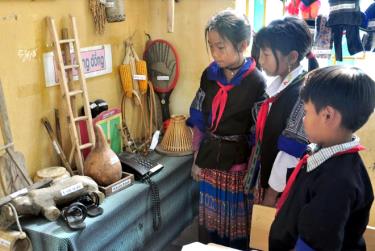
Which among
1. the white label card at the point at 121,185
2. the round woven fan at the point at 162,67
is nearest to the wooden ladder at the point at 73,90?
the white label card at the point at 121,185

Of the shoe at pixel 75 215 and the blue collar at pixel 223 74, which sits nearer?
the shoe at pixel 75 215

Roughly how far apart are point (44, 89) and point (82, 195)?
59 centimetres

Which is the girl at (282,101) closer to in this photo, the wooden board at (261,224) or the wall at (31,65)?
the wooden board at (261,224)

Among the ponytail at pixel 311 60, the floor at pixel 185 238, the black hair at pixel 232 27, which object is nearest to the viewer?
the ponytail at pixel 311 60

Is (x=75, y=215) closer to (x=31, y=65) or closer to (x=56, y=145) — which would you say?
(x=56, y=145)

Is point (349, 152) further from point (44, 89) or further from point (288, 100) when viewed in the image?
point (44, 89)

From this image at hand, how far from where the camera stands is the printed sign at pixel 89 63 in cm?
192

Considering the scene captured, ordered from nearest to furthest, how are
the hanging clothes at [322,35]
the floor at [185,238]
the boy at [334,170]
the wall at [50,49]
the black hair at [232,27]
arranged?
1. the boy at [334,170]
2. the black hair at [232,27]
3. the wall at [50,49]
4. the hanging clothes at [322,35]
5. the floor at [185,238]

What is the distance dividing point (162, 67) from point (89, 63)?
55cm

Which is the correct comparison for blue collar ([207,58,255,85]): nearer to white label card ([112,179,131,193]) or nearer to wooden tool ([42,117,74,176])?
white label card ([112,179,131,193])

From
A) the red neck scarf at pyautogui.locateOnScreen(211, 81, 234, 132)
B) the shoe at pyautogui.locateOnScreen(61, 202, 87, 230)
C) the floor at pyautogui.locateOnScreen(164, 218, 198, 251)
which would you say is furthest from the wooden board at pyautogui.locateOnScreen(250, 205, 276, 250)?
the floor at pyautogui.locateOnScreen(164, 218, 198, 251)

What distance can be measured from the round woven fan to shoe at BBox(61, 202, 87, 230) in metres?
1.12

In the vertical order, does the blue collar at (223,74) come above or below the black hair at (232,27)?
below

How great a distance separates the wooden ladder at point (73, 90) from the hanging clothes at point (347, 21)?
1.30 meters
